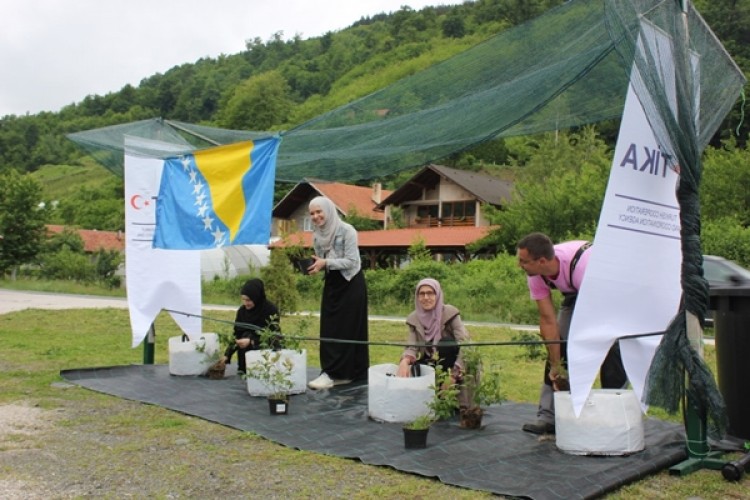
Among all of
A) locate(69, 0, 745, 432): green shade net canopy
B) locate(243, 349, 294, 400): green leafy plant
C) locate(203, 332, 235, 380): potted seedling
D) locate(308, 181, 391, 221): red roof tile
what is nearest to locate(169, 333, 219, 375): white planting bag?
locate(203, 332, 235, 380): potted seedling

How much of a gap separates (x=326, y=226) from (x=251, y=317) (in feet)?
4.57

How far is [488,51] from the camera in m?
4.69

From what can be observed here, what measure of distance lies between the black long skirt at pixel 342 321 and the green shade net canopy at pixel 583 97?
126 cm

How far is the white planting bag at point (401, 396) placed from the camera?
17.1 feet

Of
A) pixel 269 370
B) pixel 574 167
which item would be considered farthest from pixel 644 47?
pixel 574 167

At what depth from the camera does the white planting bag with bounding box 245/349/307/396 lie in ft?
Result: 20.6

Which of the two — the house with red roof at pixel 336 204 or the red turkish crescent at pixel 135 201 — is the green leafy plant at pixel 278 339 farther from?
the house with red roof at pixel 336 204

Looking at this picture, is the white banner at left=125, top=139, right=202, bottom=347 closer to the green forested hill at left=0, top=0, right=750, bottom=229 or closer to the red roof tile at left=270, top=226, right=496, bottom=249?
the red roof tile at left=270, top=226, right=496, bottom=249

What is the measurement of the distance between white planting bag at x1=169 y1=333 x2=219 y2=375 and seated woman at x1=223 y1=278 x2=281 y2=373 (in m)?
0.22

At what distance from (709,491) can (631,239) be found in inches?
53.3

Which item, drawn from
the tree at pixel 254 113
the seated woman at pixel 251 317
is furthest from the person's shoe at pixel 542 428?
the tree at pixel 254 113

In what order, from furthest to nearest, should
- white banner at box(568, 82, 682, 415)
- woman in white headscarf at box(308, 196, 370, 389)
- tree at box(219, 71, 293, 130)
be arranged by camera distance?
tree at box(219, 71, 293, 130) < woman in white headscarf at box(308, 196, 370, 389) < white banner at box(568, 82, 682, 415)

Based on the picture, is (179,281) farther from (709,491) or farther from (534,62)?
(709,491)

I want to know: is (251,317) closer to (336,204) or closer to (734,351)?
(734,351)
